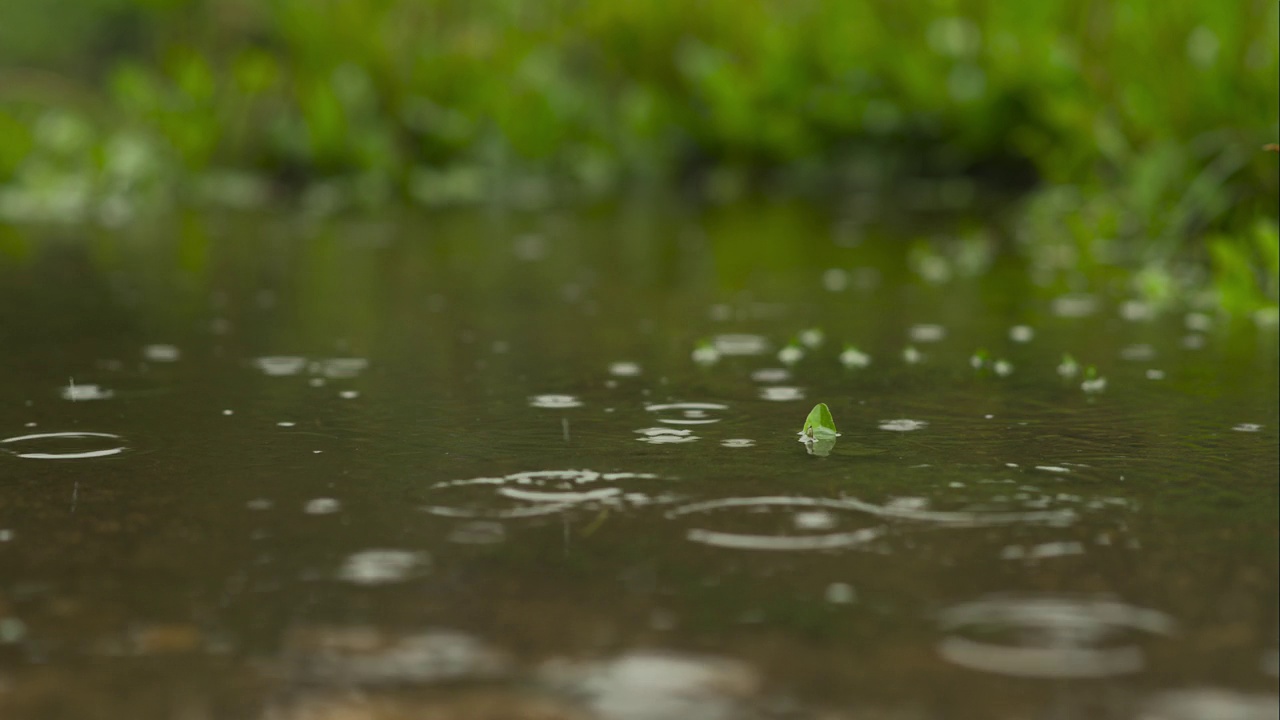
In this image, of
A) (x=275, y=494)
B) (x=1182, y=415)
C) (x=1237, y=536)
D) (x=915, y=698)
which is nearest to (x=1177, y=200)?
(x=1182, y=415)

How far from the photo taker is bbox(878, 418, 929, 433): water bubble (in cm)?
218

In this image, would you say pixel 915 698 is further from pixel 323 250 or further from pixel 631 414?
pixel 323 250

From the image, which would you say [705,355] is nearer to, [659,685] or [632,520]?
[632,520]

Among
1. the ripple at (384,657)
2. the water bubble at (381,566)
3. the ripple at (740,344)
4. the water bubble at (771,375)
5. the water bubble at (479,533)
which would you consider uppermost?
the ripple at (740,344)

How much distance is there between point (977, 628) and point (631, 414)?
1.03 m

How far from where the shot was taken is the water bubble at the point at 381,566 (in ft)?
4.91

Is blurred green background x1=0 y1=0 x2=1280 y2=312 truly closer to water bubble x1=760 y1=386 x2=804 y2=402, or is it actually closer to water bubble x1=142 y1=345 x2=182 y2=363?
water bubble x1=760 y1=386 x2=804 y2=402

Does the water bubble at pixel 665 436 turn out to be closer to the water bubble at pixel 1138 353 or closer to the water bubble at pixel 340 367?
the water bubble at pixel 340 367

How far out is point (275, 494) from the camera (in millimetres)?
1812

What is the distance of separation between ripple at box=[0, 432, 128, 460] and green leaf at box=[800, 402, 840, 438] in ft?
2.90

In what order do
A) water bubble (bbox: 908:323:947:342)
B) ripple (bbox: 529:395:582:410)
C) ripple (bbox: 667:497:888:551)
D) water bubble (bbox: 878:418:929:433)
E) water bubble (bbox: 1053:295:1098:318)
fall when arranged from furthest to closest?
water bubble (bbox: 1053:295:1098:318)
water bubble (bbox: 908:323:947:342)
ripple (bbox: 529:395:582:410)
water bubble (bbox: 878:418:929:433)
ripple (bbox: 667:497:888:551)

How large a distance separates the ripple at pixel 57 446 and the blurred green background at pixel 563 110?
384 cm

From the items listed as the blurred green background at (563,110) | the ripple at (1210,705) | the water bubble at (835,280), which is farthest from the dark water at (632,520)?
the blurred green background at (563,110)

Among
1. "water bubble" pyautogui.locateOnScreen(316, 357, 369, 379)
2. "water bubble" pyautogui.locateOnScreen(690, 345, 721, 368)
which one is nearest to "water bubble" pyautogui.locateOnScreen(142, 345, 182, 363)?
"water bubble" pyautogui.locateOnScreen(316, 357, 369, 379)
